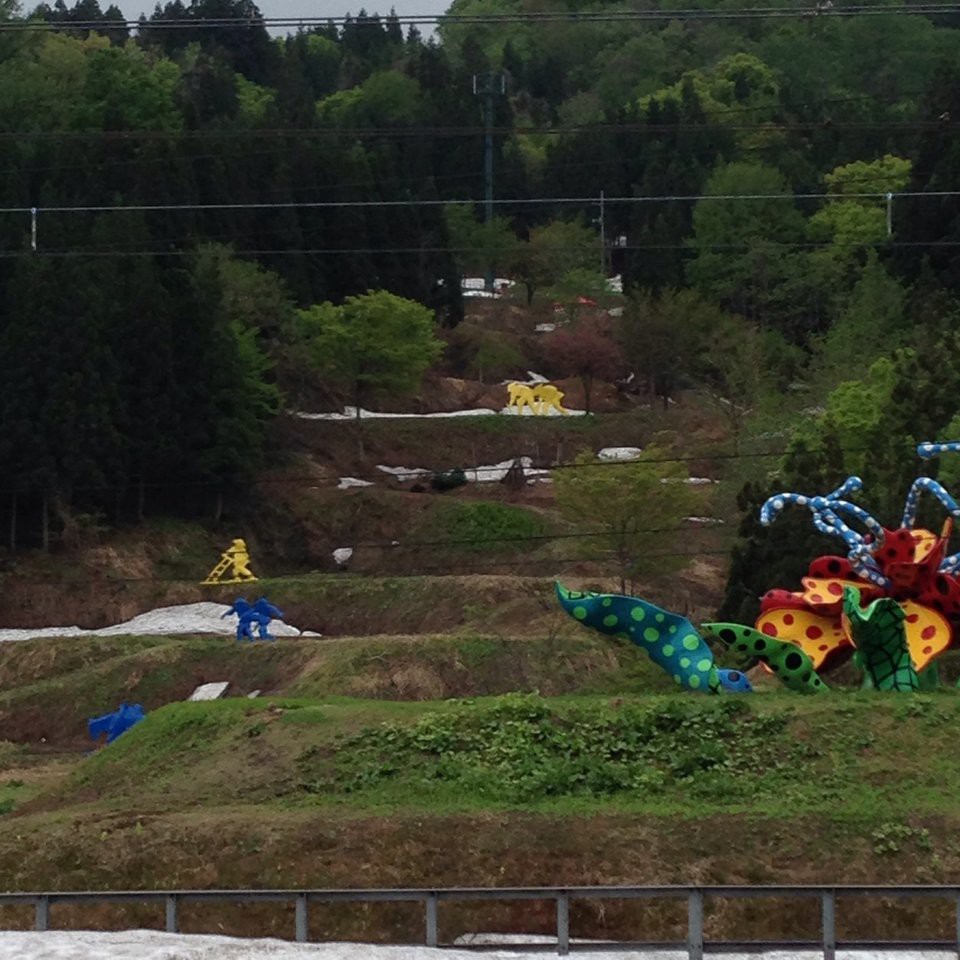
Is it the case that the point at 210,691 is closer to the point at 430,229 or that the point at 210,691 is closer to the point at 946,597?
the point at 946,597

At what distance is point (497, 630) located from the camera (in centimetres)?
4050

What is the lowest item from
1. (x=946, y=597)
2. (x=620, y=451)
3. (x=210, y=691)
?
(x=620, y=451)

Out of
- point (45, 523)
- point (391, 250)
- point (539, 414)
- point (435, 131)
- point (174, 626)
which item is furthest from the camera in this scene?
point (539, 414)

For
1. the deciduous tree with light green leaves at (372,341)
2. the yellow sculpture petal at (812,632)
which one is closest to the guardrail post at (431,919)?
the yellow sculpture petal at (812,632)

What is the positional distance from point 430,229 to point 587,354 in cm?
1008

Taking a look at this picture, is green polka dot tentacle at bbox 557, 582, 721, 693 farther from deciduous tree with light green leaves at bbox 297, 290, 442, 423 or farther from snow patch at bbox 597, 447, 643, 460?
deciduous tree with light green leaves at bbox 297, 290, 442, 423

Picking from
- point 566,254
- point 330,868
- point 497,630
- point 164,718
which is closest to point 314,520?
point 497,630

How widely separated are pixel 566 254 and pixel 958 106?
20381 mm

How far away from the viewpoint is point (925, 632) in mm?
25547

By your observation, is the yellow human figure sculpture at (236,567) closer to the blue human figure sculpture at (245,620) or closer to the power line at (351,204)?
the power line at (351,204)

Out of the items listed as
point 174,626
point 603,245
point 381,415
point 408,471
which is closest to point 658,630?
point 174,626

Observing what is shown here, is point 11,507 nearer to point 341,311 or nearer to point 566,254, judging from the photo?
point 341,311

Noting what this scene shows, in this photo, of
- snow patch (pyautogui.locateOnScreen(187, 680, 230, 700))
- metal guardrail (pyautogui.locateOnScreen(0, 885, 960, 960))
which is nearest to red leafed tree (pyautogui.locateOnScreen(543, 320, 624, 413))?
snow patch (pyautogui.locateOnScreen(187, 680, 230, 700))

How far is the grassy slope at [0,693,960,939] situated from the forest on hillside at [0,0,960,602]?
798 centimetres
